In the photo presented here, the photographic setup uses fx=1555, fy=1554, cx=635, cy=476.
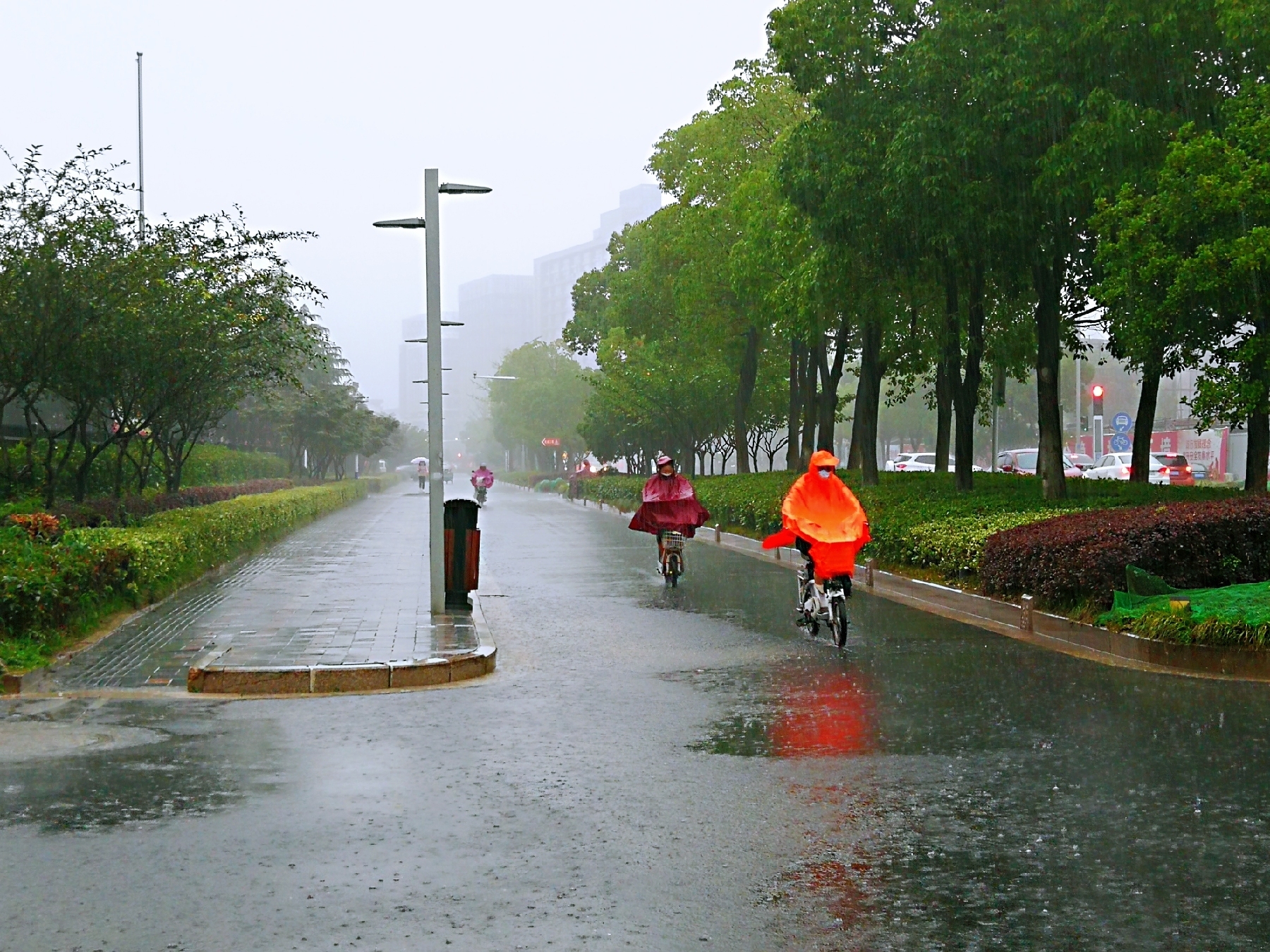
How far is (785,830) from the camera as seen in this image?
6.67m

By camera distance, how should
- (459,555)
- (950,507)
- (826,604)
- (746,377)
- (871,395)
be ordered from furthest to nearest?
(746,377) < (871,395) < (950,507) < (459,555) < (826,604)

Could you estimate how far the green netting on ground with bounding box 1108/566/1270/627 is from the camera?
12.0m

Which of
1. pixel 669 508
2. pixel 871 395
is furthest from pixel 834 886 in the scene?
pixel 871 395

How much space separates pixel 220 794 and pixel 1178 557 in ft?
32.6

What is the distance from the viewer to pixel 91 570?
1454 centimetres

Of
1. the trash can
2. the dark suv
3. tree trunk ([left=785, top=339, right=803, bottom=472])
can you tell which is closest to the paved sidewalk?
the trash can

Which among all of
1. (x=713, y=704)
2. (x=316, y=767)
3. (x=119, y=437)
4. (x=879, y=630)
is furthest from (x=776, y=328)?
(x=316, y=767)

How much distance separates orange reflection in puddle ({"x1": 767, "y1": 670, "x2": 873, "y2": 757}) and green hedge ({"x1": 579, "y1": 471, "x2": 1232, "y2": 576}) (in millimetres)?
6928

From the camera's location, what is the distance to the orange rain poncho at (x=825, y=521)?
1390cm

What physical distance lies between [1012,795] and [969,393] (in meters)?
20.5

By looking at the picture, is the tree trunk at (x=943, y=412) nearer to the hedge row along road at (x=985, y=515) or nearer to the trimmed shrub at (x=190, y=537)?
the hedge row along road at (x=985, y=515)

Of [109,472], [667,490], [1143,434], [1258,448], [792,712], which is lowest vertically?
[792,712]

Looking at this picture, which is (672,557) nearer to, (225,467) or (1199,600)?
(1199,600)

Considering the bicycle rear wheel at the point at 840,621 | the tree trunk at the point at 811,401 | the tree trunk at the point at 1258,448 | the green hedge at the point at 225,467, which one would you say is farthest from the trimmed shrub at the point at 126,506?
the tree trunk at the point at 1258,448
